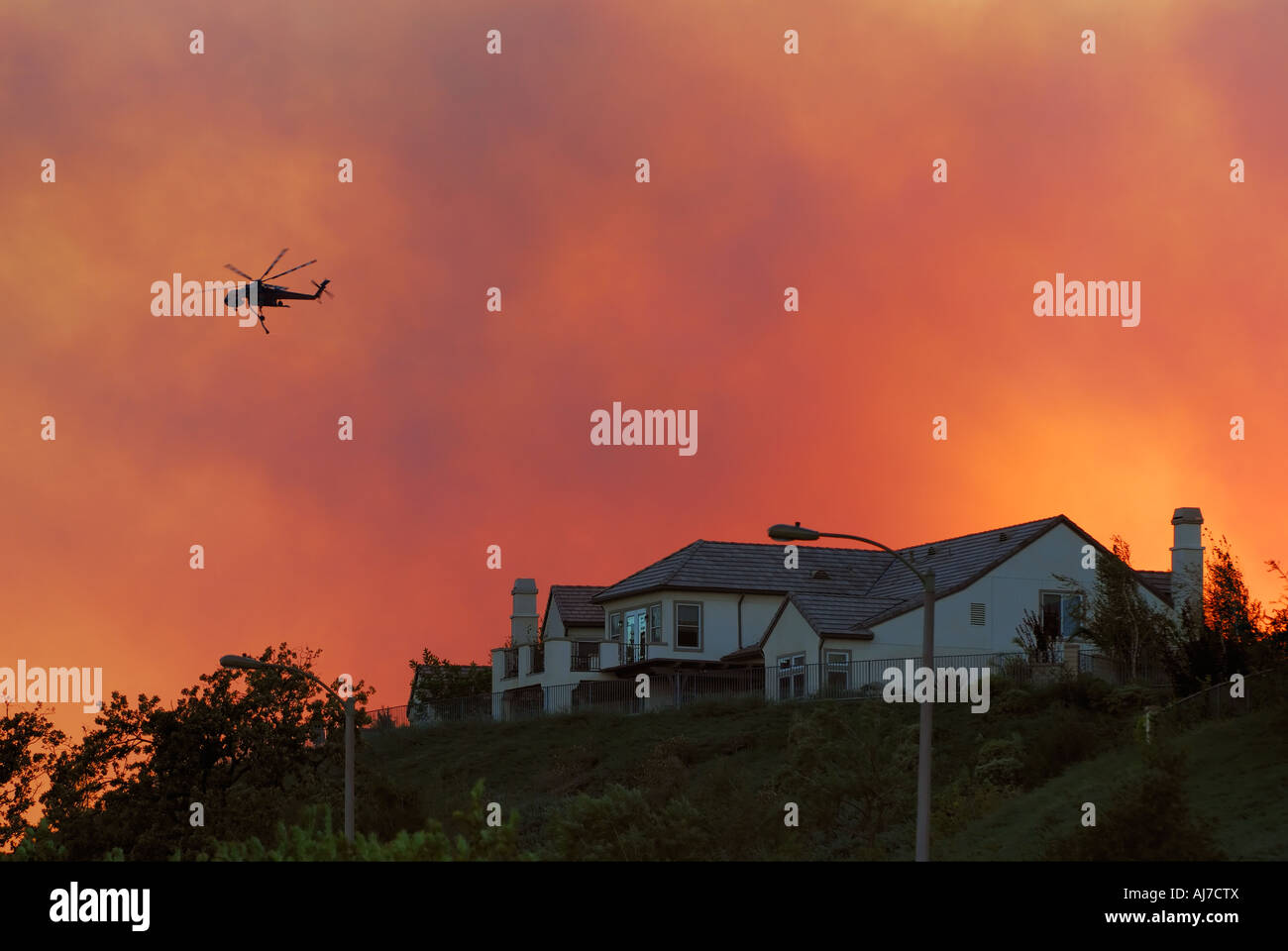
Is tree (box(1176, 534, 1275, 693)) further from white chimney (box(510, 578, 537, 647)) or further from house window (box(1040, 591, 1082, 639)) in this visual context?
white chimney (box(510, 578, 537, 647))

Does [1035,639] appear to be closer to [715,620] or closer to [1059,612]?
[1059,612]

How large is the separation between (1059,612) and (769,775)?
Answer: 2058 centimetres

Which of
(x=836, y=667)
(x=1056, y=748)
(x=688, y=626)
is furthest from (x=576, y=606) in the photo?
(x=1056, y=748)

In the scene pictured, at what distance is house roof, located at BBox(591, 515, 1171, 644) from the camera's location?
66.3 meters

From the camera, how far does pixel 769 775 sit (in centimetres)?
5216

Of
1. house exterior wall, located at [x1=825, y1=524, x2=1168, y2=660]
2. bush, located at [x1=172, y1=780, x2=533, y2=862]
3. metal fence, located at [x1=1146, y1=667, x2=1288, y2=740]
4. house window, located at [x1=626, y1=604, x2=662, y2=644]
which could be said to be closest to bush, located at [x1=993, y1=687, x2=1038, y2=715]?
metal fence, located at [x1=1146, y1=667, x2=1288, y2=740]

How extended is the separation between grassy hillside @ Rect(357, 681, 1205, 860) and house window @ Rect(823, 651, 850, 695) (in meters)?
2.10

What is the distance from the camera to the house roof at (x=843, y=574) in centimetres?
6631

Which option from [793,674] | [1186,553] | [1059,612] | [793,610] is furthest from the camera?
[1059,612]

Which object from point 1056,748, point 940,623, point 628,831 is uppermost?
point 940,623

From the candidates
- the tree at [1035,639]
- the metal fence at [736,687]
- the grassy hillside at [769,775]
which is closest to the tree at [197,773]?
the grassy hillside at [769,775]

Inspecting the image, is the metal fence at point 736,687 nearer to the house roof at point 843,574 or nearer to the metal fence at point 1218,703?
the house roof at point 843,574
